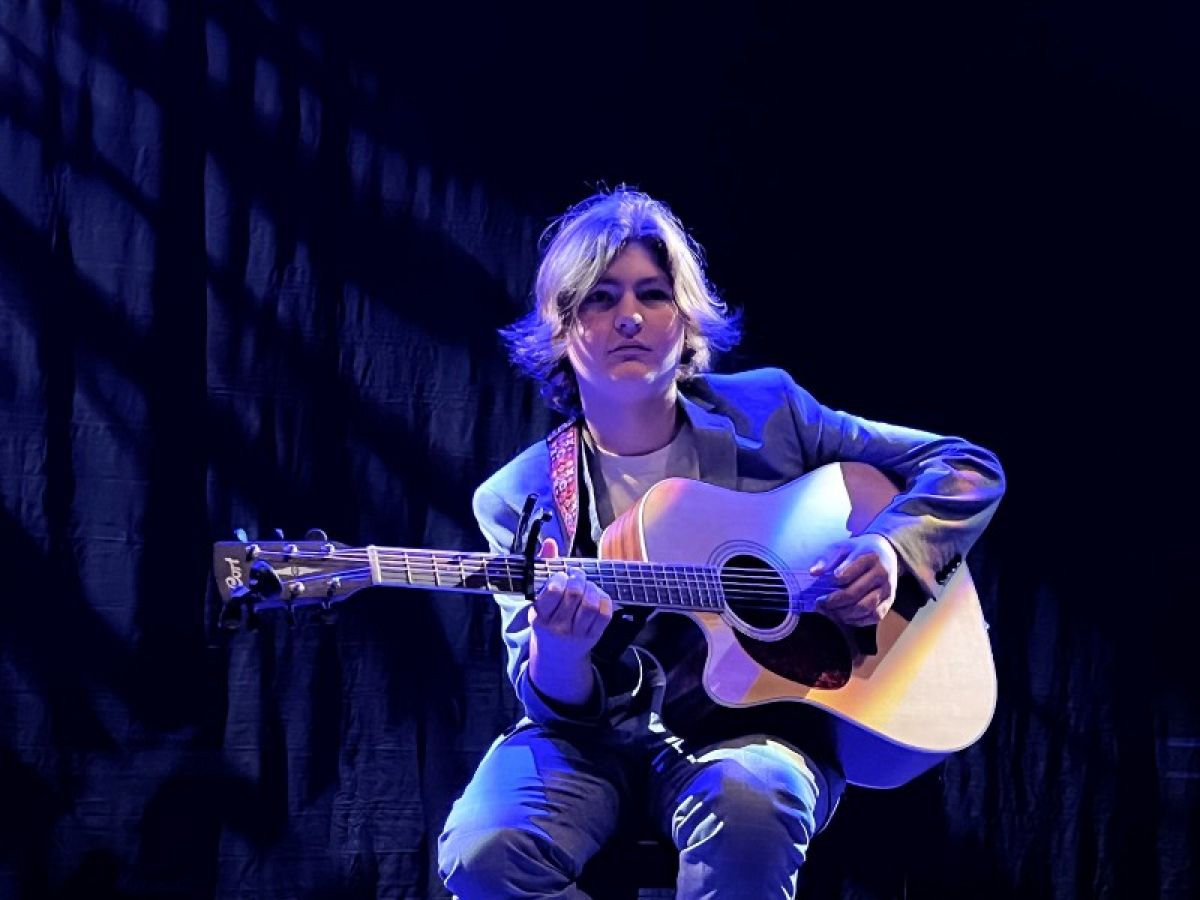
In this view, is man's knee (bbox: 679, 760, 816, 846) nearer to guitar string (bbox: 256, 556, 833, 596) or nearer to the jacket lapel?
guitar string (bbox: 256, 556, 833, 596)

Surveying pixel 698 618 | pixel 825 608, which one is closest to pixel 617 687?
pixel 698 618

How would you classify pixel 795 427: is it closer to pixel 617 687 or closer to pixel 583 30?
pixel 617 687

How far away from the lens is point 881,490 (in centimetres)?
279

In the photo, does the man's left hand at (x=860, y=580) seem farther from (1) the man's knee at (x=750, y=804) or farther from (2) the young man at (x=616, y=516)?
(1) the man's knee at (x=750, y=804)

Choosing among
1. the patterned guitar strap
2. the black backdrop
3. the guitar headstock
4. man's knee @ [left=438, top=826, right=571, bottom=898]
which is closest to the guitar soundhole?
the patterned guitar strap

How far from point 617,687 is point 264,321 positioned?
160cm

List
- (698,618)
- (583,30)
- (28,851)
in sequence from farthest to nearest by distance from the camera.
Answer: (583,30) < (28,851) < (698,618)

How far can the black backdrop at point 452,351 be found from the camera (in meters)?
3.47

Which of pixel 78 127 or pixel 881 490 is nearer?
pixel 881 490

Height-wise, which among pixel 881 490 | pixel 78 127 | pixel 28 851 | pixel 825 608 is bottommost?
pixel 28 851

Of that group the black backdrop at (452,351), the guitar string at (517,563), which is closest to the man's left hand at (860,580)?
the guitar string at (517,563)

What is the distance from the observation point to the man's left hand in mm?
2518

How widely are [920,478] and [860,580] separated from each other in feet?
1.16

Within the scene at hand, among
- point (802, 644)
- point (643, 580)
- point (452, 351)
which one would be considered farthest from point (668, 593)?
point (452, 351)
